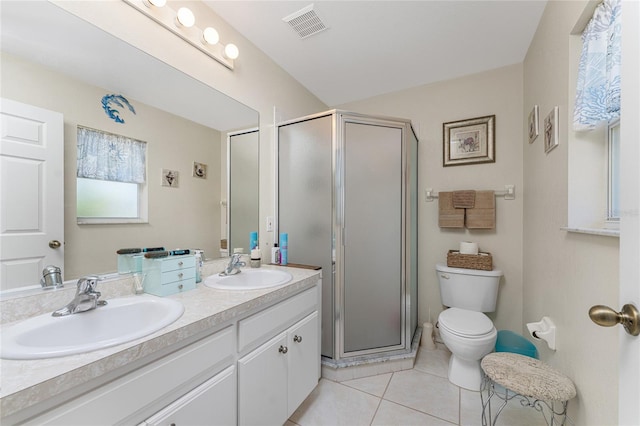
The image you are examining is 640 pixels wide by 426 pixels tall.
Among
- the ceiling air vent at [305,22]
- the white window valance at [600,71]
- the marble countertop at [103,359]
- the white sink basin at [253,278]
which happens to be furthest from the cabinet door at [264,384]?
the ceiling air vent at [305,22]

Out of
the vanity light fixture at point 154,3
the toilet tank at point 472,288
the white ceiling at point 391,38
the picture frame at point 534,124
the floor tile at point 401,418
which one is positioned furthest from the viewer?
the toilet tank at point 472,288

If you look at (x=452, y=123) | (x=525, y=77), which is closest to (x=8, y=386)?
(x=452, y=123)

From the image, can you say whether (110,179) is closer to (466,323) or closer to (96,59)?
(96,59)

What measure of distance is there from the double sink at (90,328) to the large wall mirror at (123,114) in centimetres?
21

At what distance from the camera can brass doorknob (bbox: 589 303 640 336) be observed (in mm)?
497

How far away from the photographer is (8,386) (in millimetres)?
519

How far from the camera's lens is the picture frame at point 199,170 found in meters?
1.49

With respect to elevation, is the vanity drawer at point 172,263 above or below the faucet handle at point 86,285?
above

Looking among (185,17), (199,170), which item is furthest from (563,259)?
(185,17)

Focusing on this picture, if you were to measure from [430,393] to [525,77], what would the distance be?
2521mm

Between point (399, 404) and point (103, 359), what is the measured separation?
1677 mm

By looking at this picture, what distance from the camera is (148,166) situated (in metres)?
1.26

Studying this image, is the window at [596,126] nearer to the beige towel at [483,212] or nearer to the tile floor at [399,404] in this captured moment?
the beige towel at [483,212]

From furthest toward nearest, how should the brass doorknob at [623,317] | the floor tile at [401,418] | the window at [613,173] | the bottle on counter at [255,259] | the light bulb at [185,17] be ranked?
the bottle on counter at [255,259]
the floor tile at [401,418]
the light bulb at [185,17]
the window at [613,173]
the brass doorknob at [623,317]
